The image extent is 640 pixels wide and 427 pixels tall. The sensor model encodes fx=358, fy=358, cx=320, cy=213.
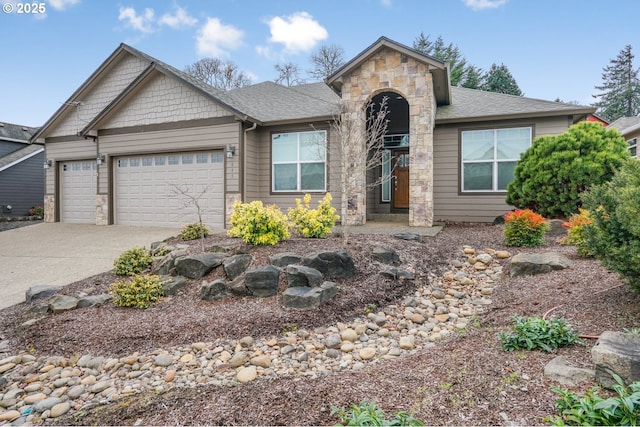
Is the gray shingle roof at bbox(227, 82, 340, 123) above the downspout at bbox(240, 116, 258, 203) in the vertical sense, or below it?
above

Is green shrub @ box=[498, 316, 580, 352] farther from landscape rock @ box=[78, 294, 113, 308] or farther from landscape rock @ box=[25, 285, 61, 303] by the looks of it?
landscape rock @ box=[25, 285, 61, 303]

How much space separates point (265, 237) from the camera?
5.55m

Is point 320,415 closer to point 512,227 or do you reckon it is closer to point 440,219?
point 512,227

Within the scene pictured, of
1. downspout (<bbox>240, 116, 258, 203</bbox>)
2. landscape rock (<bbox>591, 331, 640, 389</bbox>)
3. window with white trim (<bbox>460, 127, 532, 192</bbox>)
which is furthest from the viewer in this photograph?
downspout (<bbox>240, 116, 258, 203</bbox>)

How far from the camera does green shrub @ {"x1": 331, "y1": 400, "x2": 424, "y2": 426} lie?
1857 millimetres

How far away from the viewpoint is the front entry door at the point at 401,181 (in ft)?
36.8

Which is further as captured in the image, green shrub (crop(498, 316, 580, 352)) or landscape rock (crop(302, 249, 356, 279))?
landscape rock (crop(302, 249, 356, 279))

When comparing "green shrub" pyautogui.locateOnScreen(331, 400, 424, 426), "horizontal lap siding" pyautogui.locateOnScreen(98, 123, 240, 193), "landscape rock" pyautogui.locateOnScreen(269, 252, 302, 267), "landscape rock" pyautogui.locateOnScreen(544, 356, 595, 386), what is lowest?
"green shrub" pyautogui.locateOnScreen(331, 400, 424, 426)

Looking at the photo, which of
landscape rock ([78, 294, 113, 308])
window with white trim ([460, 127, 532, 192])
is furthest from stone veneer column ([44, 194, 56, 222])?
window with white trim ([460, 127, 532, 192])

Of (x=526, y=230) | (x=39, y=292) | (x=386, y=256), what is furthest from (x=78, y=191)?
(x=526, y=230)

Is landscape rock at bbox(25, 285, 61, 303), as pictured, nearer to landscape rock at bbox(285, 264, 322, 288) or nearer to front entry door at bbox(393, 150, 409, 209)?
landscape rock at bbox(285, 264, 322, 288)

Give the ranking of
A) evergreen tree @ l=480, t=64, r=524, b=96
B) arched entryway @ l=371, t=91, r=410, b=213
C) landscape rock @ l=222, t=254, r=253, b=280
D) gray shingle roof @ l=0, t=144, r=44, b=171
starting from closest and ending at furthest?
landscape rock @ l=222, t=254, r=253, b=280
arched entryway @ l=371, t=91, r=410, b=213
gray shingle roof @ l=0, t=144, r=44, b=171
evergreen tree @ l=480, t=64, r=524, b=96

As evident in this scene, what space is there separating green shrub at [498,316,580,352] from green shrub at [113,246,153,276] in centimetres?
540

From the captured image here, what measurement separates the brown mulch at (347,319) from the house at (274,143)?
4.05 meters
